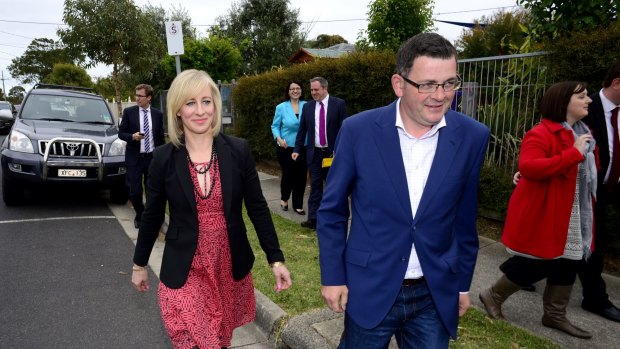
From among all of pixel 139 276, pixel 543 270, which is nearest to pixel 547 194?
pixel 543 270

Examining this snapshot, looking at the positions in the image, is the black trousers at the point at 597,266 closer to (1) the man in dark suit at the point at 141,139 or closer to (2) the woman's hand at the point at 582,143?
(2) the woman's hand at the point at 582,143

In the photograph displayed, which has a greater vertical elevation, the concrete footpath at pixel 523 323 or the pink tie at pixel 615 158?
the pink tie at pixel 615 158

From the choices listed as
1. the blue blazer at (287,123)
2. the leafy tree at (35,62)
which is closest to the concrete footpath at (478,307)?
the blue blazer at (287,123)

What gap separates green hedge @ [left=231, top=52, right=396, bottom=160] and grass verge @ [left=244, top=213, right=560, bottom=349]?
3.05 m

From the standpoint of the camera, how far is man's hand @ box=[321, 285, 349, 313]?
2121 millimetres

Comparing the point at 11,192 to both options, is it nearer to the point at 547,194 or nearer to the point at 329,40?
the point at 547,194

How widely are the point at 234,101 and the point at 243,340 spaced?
10505 millimetres

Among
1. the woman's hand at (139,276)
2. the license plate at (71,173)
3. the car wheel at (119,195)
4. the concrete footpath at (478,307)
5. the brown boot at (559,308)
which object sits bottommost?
the car wheel at (119,195)

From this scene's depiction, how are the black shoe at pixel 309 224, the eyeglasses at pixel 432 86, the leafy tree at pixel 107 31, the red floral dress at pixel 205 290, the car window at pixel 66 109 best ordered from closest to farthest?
the eyeglasses at pixel 432 86
the red floral dress at pixel 205 290
the black shoe at pixel 309 224
the car window at pixel 66 109
the leafy tree at pixel 107 31

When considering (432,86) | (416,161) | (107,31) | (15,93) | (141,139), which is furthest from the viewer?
(15,93)

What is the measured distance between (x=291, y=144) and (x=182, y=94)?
5.04m

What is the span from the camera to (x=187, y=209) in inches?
100

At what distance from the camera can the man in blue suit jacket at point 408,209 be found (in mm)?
2027

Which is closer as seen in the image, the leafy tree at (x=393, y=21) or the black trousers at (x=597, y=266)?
the black trousers at (x=597, y=266)
